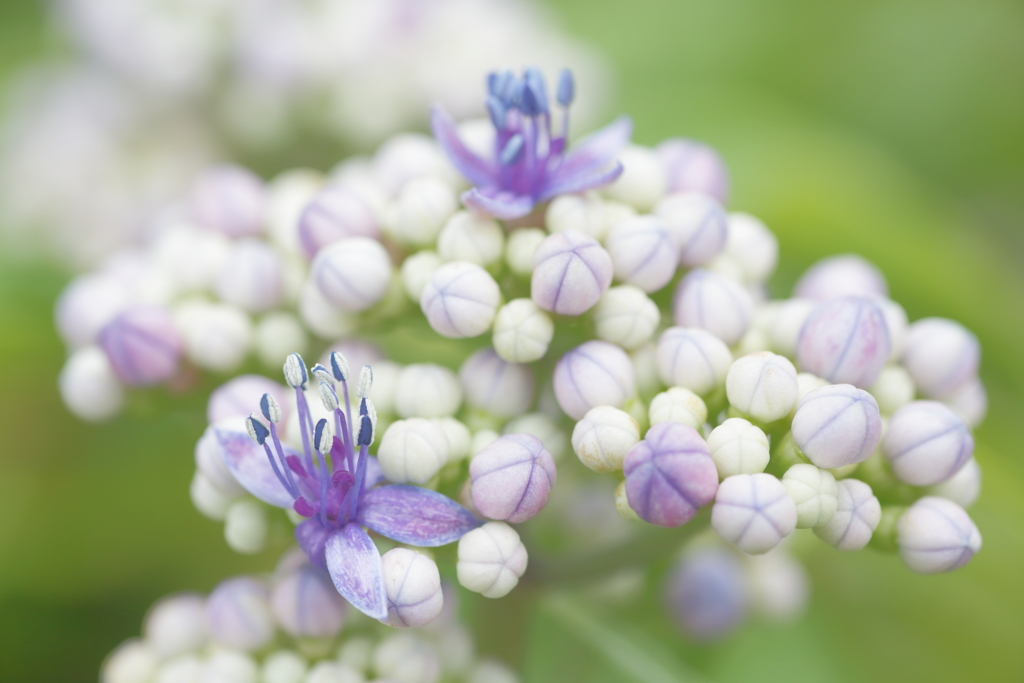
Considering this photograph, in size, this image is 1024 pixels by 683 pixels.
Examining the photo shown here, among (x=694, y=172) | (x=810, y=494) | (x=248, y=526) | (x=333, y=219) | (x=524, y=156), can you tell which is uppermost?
(x=694, y=172)

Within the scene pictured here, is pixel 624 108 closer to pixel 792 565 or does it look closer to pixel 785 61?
pixel 785 61

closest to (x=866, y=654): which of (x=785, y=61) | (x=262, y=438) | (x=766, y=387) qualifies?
(x=766, y=387)

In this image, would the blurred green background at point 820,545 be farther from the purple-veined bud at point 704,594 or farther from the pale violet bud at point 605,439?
the pale violet bud at point 605,439

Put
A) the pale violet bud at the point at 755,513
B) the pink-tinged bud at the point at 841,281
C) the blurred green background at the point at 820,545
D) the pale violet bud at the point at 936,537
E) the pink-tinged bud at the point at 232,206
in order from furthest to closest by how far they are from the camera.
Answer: the blurred green background at the point at 820,545 < the pink-tinged bud at the point at 232,206 < the pink-tinged bud at the point at 841,281 < the pale violet bud at the point at 936,537 < the pale violet bud at the point at 755,513

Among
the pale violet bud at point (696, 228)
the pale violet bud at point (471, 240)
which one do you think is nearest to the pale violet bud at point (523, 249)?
the pale violet bud at point (471, 240)

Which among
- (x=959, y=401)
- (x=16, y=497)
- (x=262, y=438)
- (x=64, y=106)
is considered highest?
(x=64, y=106)

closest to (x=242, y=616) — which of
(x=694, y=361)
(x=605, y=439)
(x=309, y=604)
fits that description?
(x=309, y=604)

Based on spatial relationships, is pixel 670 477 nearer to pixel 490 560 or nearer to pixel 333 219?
pixel 490 560
